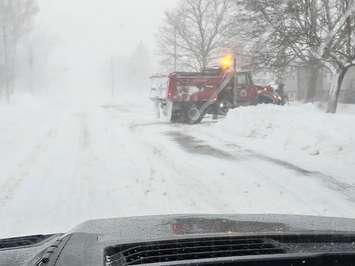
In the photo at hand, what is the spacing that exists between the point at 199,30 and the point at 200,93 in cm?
2144

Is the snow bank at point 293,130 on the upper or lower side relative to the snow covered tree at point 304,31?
lower

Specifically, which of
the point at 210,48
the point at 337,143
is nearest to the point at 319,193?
the point at 337,143

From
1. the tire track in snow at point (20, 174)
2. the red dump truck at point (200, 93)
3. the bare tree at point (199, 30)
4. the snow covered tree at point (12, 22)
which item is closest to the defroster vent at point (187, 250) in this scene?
the tire track in snow at point (20, 174)

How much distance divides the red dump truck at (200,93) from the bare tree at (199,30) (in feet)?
56.0

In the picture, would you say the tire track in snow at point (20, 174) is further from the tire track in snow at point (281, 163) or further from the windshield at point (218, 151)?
the tire track in snow at point (281, 163)

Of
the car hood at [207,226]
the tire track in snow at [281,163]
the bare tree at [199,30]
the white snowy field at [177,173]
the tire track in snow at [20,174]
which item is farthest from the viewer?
the bare tree at [199,30]

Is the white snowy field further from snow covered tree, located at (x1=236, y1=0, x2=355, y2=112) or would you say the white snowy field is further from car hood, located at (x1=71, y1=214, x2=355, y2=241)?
snow covered tree, located at (x1=236, y1=0, x2=355, y2=112)

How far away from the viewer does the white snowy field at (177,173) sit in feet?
30.5

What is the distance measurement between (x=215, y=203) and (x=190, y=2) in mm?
41670

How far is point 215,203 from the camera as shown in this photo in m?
9.58

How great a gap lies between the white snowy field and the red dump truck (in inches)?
272

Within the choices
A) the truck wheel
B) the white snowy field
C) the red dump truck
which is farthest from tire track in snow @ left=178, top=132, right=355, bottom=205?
the red dump truck

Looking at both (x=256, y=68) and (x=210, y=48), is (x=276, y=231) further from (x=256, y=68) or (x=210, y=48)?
(x=210, y=48)

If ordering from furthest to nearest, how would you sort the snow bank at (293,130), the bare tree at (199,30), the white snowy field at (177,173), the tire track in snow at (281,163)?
the bare tree at (199,30) < the snow bank at (293,130) < the tire track in snow at (281,163) < the white snowy field at (177,173)
